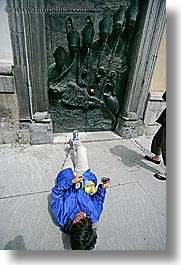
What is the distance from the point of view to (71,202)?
5.78ft

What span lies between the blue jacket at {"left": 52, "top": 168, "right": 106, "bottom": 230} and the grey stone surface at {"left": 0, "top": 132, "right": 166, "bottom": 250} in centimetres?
21

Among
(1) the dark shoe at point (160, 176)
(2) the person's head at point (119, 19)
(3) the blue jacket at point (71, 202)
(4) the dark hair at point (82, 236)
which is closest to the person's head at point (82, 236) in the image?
(4) the dark hair at point (82, 236)

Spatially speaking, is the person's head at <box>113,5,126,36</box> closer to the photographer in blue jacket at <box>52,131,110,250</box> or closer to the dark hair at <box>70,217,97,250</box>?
the photographer in blue jacket at <box>52,131,110,250</box>

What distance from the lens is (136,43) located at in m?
3.28

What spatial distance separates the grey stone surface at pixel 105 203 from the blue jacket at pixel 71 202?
215mm

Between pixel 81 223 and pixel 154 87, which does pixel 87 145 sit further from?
pixel 81 223

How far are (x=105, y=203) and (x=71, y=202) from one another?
60 cm

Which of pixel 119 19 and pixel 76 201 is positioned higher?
pixel 119 19

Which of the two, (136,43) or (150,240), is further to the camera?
(136,43)

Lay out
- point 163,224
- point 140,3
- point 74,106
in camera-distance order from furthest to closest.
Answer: point 74,106 < point 140,3 < point 163,224

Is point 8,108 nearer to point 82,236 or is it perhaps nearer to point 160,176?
point 82,236

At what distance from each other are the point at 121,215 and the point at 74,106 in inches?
86.0

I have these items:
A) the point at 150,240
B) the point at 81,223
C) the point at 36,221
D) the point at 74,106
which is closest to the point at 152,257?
the point at 150,240

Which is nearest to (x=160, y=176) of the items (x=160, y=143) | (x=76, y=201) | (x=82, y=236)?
(x=160, y=143)
